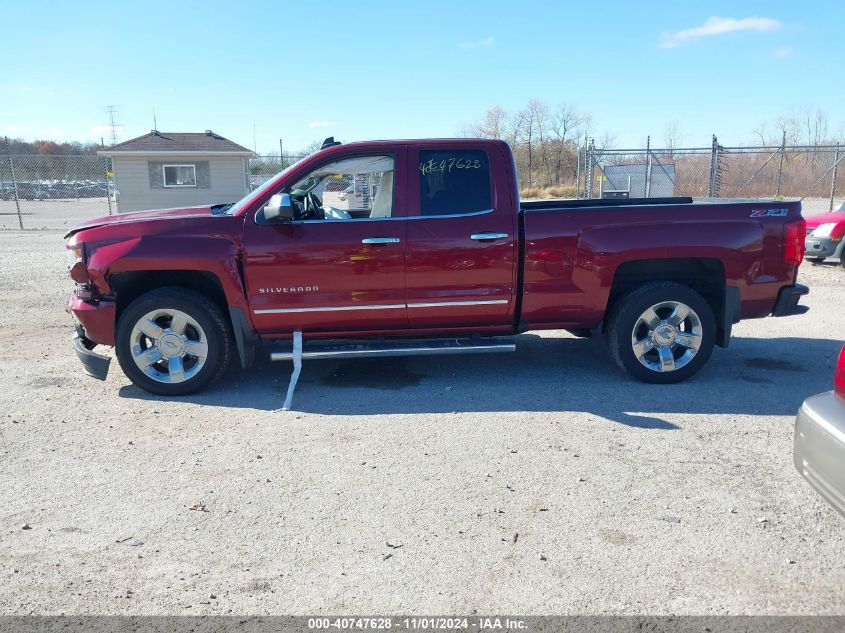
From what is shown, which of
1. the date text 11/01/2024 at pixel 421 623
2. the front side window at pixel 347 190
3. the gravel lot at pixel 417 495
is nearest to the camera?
the date text 11/01/2024 at pixel 421 623

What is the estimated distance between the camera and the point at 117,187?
22.5m

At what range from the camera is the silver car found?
277 cm

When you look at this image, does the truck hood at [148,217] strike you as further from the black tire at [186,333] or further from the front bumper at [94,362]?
the front bumper at [94,362]

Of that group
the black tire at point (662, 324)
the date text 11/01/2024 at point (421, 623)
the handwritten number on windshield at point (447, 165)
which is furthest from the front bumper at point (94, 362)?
the black tire at point (662, 324)

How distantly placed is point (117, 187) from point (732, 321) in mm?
21475

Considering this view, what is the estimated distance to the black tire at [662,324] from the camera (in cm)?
551

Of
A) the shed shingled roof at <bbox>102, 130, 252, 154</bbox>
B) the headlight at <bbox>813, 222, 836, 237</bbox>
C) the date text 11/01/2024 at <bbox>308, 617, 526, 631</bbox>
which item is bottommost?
the date text 11/01/2024 at <bbox>308, 617, 526, 631</bbox>

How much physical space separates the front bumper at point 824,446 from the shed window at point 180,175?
2241 centimetres

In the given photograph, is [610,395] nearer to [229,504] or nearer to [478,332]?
[478,332]

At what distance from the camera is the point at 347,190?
6121 millimetres

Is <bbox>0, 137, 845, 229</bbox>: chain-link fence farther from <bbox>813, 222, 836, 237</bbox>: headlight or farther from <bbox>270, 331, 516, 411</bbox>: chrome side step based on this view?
<bbox>270, 331, 516, 411</bbox>: chrome side step

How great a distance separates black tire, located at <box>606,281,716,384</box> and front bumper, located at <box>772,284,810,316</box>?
56cm

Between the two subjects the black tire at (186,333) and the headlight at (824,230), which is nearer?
the black tire at (186,333)

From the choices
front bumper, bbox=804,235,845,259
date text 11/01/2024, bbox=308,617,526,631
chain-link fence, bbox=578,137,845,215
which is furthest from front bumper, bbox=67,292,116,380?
chain-link fence, bbox=578,137,845,215
